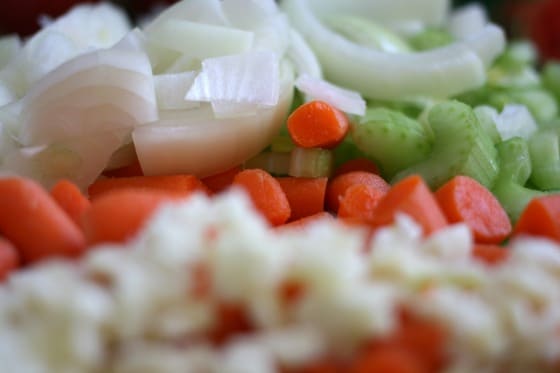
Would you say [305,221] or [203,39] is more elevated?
[203,39]

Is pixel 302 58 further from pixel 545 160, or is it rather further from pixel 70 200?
pixel 70 200

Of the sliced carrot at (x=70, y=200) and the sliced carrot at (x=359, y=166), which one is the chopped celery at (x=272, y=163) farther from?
the sliced carrot at (x=70, y=200)

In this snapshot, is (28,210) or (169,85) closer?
(28,210)

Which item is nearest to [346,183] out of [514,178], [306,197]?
[306,197]

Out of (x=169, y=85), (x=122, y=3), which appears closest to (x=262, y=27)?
(x=169, y=85)

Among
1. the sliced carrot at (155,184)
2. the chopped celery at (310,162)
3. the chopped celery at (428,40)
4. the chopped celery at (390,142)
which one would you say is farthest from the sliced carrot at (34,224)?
the chopped celery at (428,40)

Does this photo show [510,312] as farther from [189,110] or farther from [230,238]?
[189,110]
